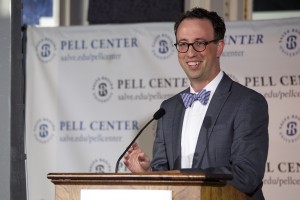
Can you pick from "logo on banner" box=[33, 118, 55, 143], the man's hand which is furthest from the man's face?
"logo on banner" box=[33, 118, 55, 143]

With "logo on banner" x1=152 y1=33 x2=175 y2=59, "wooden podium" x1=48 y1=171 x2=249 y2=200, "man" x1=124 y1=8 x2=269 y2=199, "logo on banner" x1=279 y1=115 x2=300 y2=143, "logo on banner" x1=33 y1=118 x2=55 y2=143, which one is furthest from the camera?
"logo on banner" x1=33 y1=118 x2=55 y2=143

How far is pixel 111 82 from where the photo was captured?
5742 mm

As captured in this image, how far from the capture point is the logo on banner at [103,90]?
18.8ft

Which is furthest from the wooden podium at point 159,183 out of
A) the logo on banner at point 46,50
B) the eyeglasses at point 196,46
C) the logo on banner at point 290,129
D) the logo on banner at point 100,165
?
the logo on banner at point 46,50

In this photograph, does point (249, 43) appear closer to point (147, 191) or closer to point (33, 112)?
point (33, 112)

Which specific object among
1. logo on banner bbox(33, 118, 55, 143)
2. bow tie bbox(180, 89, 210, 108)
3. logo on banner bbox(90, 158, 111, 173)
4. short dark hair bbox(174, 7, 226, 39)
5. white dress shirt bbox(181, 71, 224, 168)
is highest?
short dark hair bbox(174, 7, 226, 39)

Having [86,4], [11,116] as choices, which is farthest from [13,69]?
[86,4]

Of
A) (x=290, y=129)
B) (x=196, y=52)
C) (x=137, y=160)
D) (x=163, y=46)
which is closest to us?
(x=137, y=160)

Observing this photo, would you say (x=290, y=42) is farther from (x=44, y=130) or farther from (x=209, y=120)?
(x=44, y=130)

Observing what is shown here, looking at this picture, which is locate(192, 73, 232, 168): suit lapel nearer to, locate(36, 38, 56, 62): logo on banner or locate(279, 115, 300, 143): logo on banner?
locate(279, 115, 300, 143): logo on banner

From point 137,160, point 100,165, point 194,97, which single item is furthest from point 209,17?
point 100,165

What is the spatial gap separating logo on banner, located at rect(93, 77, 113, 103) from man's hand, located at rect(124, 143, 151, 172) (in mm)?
2434

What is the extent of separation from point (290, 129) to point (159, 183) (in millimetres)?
2667

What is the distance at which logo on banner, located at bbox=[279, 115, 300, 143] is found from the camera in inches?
209
